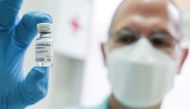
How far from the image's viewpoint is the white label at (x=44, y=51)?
798mm

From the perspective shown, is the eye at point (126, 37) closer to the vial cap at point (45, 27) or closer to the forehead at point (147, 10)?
the forehead at point (147, 10)

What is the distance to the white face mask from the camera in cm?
104

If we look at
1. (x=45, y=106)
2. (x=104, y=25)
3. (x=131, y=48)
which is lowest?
(x=45, y=106)

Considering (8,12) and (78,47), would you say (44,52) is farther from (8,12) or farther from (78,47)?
(78,47)

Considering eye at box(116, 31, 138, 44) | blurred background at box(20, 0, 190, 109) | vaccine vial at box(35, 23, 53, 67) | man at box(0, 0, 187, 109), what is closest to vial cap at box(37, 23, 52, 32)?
vaccine vial at box(35, 23, 53, 67)

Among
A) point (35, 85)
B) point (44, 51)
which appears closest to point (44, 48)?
point (44, 51)

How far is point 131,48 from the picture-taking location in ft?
3.53

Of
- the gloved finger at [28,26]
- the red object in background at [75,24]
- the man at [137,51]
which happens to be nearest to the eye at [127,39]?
the man at [137,51]

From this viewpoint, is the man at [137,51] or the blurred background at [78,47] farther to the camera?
the blurred background at [78,47]

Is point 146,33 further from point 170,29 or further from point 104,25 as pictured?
point 104,25

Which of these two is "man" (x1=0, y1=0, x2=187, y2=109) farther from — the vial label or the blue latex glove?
the vial label

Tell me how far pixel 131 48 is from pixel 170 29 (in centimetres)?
14

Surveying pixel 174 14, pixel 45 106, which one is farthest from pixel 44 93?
pixel 45 106

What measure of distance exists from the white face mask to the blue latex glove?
292 mm
